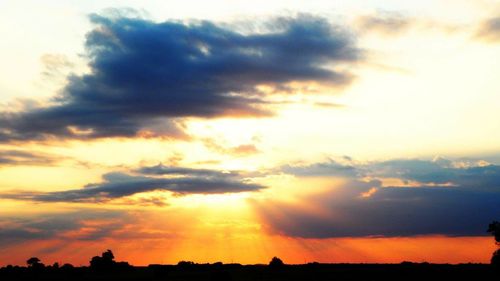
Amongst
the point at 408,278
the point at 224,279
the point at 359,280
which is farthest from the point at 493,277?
the point at 224,279

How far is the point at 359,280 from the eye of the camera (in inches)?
7633

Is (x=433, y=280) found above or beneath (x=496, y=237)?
beneath

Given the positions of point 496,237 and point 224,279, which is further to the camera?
point 224,279

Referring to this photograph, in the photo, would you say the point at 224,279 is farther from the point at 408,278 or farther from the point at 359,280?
the point at 408,278

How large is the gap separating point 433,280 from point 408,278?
10.9 metres

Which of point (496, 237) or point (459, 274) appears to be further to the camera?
point (459, 274)

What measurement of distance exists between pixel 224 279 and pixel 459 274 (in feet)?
249

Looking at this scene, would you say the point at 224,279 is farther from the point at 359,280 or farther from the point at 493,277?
the point at 493,277

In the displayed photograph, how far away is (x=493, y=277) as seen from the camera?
17850 cm

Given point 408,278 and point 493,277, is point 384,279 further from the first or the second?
point 493,277

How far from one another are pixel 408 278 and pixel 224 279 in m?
58.3

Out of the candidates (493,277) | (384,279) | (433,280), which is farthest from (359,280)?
(493,277)

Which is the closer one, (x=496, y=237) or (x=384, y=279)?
(x=496, y=237)

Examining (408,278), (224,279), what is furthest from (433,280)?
(224,279)
